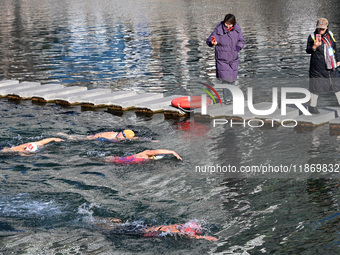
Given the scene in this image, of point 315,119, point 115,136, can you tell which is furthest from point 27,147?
point 315,119

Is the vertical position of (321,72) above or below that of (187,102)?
above

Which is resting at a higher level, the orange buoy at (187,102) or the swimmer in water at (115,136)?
the orange buoy at (187,102)

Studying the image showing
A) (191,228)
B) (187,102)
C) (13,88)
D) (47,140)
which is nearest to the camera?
(191,228)

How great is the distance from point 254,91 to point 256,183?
8577 mm

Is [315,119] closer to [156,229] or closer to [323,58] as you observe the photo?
[323,58]

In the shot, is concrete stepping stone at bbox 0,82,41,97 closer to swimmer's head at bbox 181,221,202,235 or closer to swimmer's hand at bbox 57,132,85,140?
swimmer's hand at bbox 57,132,85,140

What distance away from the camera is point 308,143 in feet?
39.7

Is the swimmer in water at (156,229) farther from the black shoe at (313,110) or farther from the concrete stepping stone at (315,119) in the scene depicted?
the black shoe at (313,110)

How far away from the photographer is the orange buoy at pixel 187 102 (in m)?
15.7

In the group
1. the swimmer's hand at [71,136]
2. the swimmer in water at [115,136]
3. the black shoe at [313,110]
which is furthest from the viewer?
the black shoe at [313,110]

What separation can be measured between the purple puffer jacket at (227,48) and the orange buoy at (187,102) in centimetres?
126

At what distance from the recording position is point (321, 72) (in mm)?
12977

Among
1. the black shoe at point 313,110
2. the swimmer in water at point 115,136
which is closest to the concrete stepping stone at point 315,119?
the black shoe at point 313,110

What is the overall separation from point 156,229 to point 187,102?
7805 mm
